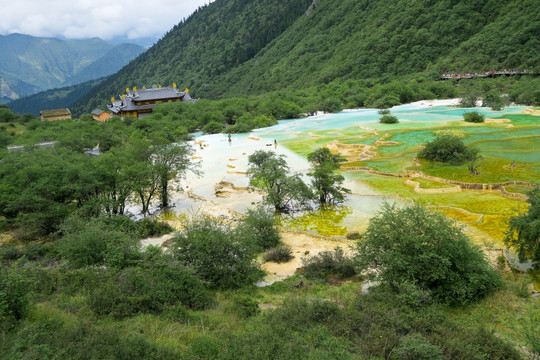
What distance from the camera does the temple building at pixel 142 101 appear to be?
6481cm

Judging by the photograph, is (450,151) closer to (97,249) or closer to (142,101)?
(97,249)

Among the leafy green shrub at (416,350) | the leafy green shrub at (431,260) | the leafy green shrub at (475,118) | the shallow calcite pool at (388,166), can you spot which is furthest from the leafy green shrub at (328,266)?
the leafy green shrub at (475,118)

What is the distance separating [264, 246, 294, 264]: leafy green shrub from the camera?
49.3 feet

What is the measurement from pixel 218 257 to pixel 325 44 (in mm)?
117670

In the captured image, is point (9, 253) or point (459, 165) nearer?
point (9, 253)

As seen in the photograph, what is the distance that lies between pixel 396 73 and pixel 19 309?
317ft

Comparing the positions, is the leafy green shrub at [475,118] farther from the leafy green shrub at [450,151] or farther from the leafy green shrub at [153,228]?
the leafy green shrub at [153,228]

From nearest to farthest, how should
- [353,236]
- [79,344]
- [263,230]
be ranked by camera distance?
[79,344]
[263,230]
[353,236]

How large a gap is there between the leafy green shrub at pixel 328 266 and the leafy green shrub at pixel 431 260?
1752 mm

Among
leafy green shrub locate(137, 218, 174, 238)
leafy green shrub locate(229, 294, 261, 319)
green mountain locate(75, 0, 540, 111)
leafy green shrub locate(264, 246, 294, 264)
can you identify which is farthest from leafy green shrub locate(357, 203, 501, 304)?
green mountain locate(75, 0, 540, 111)

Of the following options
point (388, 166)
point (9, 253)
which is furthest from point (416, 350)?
point (388, 166)

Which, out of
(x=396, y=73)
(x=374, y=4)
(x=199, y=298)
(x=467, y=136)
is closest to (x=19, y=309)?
(x=199, y=298)

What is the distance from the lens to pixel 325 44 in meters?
118

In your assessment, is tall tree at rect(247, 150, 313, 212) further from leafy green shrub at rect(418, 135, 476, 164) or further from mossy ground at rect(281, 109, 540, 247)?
leafy green shrub at rect(418, 135, 476, 164)
